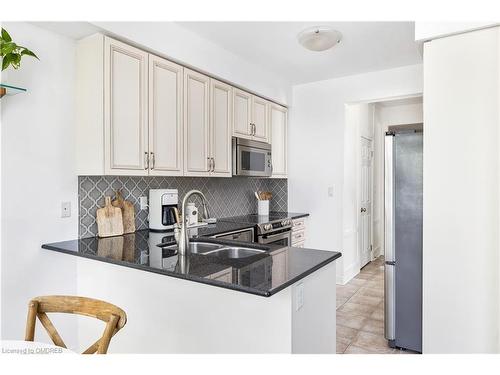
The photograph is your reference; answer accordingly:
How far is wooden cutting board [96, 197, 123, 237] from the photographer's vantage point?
7.94 feet

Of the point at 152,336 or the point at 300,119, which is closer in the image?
the point at 152,336

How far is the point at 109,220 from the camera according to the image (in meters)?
2.47

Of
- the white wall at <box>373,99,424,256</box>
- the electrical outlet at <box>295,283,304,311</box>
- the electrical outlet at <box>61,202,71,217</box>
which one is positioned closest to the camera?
the electrical outlet at <box>295,283,304,311</box>

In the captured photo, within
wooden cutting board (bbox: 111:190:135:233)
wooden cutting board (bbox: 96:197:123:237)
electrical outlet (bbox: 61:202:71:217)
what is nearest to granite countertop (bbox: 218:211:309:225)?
wooden cutting board (bbox: 111:190:135:233)

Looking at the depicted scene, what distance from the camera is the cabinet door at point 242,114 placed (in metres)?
3.44

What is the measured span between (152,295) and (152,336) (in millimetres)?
220

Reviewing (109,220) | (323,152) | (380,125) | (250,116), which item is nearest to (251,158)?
(250,116)

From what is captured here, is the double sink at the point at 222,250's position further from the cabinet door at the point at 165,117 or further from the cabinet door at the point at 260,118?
the cabinet door at the point at 260,118

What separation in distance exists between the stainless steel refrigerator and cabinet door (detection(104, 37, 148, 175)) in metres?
1.85

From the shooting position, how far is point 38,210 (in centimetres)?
212

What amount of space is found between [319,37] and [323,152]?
170 cm

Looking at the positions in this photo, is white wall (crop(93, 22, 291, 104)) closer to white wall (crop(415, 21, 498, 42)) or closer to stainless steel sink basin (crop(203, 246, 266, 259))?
stainless steel sink basin (crop(203, 246, 266, 259))
